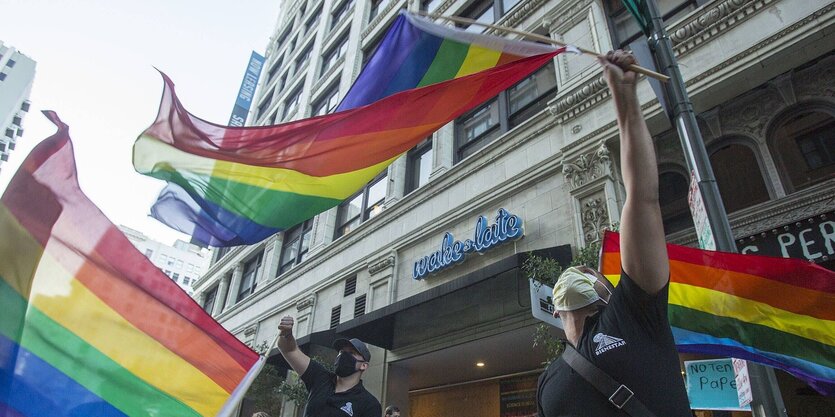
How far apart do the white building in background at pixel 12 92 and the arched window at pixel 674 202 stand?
11523 cm

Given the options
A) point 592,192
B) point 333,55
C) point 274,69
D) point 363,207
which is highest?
point 274,69

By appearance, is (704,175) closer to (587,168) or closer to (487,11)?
(587,168)

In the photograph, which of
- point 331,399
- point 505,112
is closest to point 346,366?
point 331,399

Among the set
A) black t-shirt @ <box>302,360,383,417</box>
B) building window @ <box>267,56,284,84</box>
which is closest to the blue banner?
building window @ <box>267,56,284,84</box>

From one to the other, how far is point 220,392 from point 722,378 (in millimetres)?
4590

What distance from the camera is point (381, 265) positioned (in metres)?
13.6

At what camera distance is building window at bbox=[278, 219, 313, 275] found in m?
19.8

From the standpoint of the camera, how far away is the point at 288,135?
4.95 metres

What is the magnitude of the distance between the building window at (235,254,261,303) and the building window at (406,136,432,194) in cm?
1163

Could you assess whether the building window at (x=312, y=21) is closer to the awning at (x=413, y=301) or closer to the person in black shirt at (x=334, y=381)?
the awning at (x=413, y=301)

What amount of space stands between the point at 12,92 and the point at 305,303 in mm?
109488

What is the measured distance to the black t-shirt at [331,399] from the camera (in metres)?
3.80

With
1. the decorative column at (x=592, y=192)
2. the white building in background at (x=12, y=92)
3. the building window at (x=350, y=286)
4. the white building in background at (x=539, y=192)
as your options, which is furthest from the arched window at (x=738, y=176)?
the white building in background at (x=12, y=92)

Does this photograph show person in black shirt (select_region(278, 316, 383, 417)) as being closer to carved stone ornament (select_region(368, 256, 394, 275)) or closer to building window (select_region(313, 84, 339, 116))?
carved stone ornament (select_region(368, 256, 394, 275))
